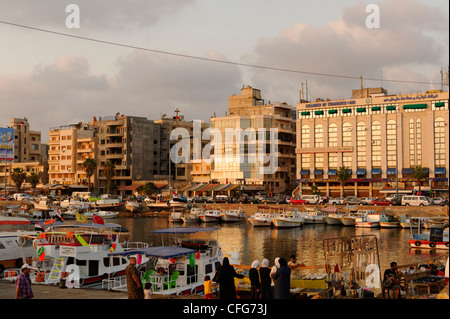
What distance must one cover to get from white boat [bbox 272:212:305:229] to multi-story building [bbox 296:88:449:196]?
29.7 metres

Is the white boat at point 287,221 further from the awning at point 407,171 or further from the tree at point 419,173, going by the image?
the awning at point 407,171

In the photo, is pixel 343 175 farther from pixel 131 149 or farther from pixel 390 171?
pixel 131 149

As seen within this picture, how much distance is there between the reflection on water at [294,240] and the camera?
44.2 metres

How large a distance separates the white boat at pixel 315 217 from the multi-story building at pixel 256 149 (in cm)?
3255

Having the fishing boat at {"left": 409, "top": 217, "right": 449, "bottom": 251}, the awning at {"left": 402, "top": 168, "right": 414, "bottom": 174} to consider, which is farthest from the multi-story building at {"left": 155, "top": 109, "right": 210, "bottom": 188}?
the fishing boat at {"left": 409, "top": 217, "right": 449, "bottom": 251}

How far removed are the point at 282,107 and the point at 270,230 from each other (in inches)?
2125

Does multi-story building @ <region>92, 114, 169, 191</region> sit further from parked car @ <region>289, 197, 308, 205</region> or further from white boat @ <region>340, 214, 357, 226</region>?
white boat @ <region>340, 214, 357, 226</region>

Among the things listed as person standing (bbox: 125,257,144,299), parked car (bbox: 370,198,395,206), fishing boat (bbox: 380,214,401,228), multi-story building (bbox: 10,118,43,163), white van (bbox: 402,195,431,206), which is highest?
multi-story building (bbox: 10,118,43,163)

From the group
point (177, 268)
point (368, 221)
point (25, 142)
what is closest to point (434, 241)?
point (368, 221)

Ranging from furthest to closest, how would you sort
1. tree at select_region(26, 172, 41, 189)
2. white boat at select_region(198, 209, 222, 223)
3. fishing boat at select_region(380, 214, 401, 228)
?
1. tree at select_region(26, 172, 41, 189)
2. white boat at select_region(198, 209, 222, 223)
3. fishing boat at select_region(380, 214, 401, 228)

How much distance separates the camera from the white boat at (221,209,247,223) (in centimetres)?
7888
